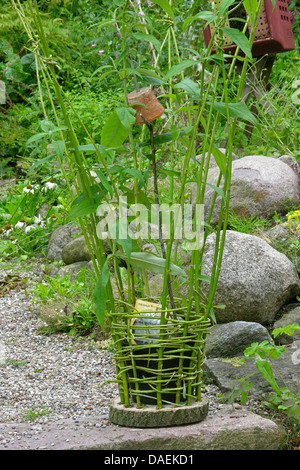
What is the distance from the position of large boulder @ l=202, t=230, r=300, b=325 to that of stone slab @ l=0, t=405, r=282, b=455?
109 centimetres

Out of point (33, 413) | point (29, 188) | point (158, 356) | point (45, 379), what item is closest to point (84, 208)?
point (158, 356)

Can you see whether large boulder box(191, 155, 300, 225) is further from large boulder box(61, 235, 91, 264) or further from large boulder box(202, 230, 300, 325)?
large boulder box(61, 235, 91, 264)

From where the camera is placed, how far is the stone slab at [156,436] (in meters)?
1.65

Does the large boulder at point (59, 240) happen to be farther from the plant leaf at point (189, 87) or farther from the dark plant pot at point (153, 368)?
the plant leaf at point (189, 87)

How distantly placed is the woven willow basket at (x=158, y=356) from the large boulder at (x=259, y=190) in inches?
81.6

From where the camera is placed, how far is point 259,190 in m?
3.78

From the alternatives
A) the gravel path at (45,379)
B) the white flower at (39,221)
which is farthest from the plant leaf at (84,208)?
the white flower at (39,221)

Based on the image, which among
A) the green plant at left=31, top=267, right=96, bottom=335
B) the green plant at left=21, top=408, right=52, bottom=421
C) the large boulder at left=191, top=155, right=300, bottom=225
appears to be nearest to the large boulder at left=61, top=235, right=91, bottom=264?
the green plant at left=31, top=267, right=96, bottom=335

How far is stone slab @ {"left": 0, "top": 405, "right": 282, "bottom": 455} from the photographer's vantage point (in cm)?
165

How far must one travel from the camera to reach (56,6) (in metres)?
8.27

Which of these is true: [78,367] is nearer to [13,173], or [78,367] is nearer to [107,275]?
[107,275]

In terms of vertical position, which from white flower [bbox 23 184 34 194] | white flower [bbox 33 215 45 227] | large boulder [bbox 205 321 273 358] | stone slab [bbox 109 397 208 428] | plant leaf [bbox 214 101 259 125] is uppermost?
plant leaf [bbox 214 101 259 125]

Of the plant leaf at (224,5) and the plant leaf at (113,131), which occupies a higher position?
the plant leaf at (224,5)
